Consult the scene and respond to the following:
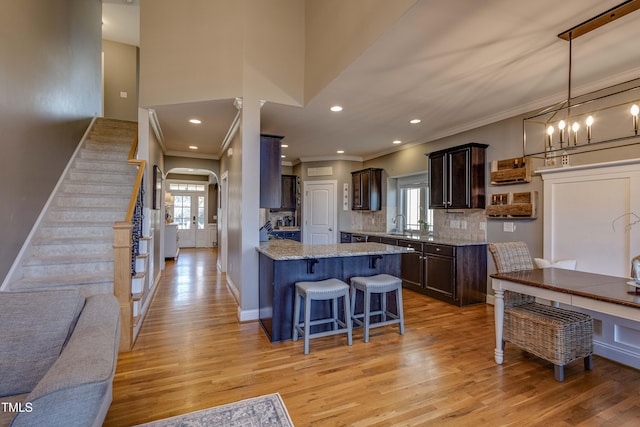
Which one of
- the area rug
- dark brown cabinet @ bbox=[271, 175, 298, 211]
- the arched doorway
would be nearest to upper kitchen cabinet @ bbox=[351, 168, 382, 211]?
dark brown cabinet @ bbox=[271, 175, 298, 211]

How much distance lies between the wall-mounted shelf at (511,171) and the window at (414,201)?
158 cm

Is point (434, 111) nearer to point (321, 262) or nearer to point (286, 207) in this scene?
point (321, 262)

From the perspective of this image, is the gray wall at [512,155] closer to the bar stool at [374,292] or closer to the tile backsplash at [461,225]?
the tile backsplash at [461,225]

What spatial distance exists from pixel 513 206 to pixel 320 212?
4276 millimetres

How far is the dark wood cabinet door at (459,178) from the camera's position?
4.41 meters

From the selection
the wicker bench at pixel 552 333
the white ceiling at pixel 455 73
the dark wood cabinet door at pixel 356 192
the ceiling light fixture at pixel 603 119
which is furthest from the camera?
the dark wood cabinet door at pixel 356 192

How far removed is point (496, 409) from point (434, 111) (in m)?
3.36

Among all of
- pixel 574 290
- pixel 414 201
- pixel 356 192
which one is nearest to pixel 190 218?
pixel 356 192

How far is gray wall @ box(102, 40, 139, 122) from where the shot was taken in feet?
22.9

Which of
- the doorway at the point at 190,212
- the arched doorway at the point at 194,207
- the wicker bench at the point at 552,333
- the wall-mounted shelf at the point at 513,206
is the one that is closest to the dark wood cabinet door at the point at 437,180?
the wall-mounted shelf at the point at 513,206

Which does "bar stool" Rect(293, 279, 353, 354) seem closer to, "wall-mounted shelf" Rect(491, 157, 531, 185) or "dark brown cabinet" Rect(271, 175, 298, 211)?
"wall-mounted shelf" Rect(491, 157, 531, 185)

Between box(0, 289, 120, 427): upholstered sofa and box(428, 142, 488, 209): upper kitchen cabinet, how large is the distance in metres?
4.34

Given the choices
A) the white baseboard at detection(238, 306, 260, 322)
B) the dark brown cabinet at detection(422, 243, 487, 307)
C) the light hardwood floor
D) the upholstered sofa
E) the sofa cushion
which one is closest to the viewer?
the upholstered sofa

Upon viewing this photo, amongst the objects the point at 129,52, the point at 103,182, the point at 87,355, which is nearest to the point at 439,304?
the point at 87,355
